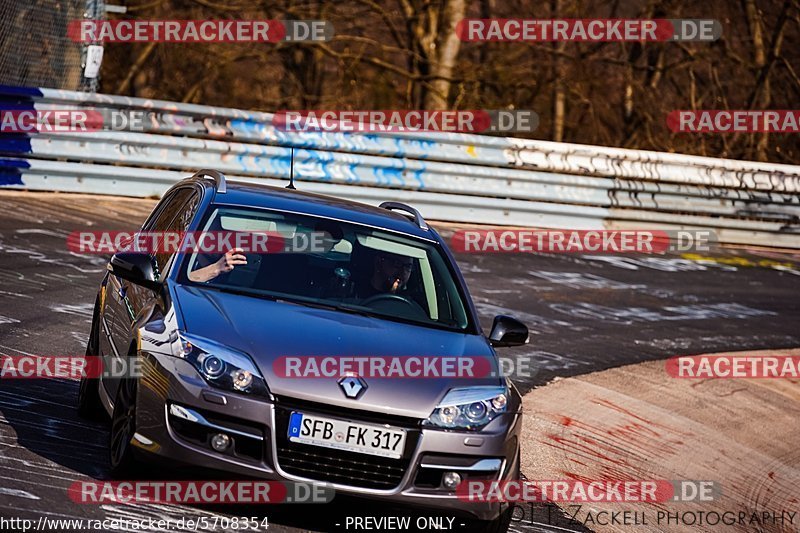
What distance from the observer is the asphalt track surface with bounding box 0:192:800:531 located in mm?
5648

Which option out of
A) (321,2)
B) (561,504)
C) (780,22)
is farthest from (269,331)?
(780,22)

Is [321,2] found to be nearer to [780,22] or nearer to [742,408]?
[780,22]

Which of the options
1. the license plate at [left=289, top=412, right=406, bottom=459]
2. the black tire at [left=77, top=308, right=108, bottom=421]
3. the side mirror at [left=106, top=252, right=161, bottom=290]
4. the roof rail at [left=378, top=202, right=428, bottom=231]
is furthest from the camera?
the roof rail at [left=378, top=202, right=428, bottom=231]

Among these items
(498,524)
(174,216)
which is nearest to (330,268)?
(174,216)

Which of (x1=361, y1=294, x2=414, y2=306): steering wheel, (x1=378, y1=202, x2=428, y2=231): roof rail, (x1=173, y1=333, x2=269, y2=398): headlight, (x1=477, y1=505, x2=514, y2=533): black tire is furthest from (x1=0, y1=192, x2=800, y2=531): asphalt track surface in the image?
(x1=378, y1=202, x2=428, y2=231): roof rail

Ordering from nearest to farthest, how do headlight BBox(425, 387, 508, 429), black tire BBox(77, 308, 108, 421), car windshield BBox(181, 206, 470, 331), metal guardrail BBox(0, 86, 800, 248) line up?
1. headlight BBox(425, 387, 508, 429)
2. car windshield BBox(181, 206, 470, 331)
3. black tire BBox(77, 308, 108, 421)
4. metal guardrail BBox(0, 86, 800, 248)

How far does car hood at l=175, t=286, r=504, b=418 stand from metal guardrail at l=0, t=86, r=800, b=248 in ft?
32.0

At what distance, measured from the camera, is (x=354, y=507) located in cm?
573

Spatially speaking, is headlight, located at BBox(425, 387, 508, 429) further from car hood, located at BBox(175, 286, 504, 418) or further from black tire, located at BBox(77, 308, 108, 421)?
black tire, located at BBox(77, 308, 108, 421)

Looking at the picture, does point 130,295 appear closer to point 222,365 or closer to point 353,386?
point 222,365

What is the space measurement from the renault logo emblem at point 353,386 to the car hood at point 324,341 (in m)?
0.02

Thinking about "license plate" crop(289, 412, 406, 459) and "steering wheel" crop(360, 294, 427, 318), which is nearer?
"license plate" crop(289, 412, 406, 459)

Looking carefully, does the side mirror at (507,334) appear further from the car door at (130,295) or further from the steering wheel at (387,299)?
the car door at (130,295)

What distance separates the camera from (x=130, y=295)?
659cm
